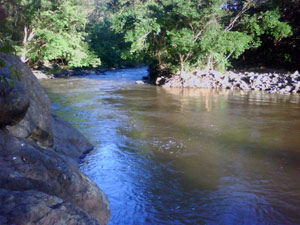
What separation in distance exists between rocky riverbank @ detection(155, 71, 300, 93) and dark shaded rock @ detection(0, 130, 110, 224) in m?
16.4

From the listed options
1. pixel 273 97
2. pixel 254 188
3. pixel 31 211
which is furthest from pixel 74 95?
pixel 31 211

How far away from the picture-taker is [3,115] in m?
3.60

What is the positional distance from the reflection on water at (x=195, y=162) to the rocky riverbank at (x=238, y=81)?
5935mm

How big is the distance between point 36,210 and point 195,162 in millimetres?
4418

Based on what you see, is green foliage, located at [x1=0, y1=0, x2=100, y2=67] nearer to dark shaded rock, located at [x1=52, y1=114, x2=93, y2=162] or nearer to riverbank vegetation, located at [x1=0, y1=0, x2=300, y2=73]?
riverbank vegetation, located at [x1=0, y1=0, x2=300, y2=73]

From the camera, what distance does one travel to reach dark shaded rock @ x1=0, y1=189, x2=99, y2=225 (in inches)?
91.5

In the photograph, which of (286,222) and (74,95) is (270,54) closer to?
(74,95)

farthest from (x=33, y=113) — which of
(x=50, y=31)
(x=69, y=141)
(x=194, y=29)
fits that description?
(x=50, y=31)

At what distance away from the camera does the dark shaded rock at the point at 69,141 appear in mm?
6029

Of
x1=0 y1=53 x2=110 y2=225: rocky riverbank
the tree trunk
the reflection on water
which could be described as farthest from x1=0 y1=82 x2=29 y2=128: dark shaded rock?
the tree trunk

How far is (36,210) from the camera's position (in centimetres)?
243

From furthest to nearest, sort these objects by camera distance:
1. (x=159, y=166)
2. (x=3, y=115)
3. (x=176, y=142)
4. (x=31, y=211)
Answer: (x=176, y=142) < (x=159, y=166) < (x=3, y=115) < (x=31, y=211)

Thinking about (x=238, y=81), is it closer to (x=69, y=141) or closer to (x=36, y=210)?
(x=69, y=141)

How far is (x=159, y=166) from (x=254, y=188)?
191 centimetres
